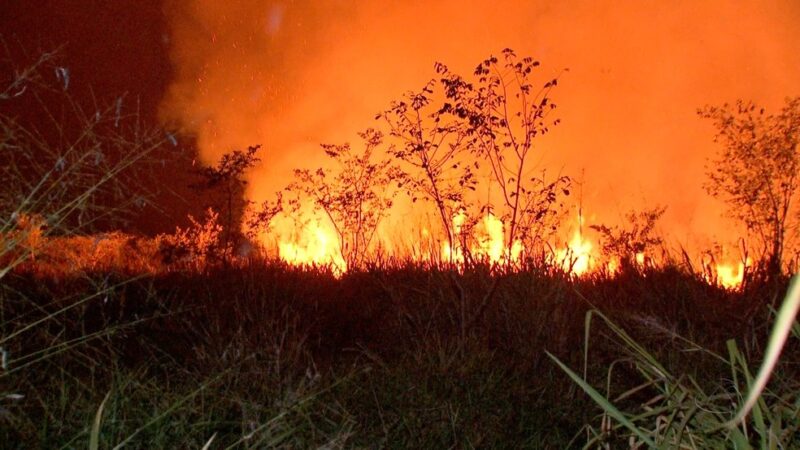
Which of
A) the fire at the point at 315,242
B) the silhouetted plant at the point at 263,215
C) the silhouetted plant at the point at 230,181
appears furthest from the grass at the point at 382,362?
the silhouetted plant at the point at 263,215

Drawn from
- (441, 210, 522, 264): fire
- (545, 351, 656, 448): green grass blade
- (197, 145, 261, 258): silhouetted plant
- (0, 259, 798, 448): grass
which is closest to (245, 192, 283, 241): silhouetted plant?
(197, 145, 261, 258): silhouetted plant

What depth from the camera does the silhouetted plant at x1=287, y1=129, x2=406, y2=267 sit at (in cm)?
1254

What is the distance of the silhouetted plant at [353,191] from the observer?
12.5m

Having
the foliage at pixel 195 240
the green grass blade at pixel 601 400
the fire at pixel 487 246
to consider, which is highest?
the foliage at pixel 195 240

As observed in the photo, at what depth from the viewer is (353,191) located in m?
12.8

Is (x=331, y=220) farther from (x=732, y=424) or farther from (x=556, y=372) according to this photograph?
(x=732, y=424)

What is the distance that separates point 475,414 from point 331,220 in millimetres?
9545

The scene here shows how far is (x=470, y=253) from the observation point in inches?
250

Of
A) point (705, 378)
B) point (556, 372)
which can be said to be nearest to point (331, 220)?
point (556, 372)

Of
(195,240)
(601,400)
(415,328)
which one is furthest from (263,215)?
(601,400)

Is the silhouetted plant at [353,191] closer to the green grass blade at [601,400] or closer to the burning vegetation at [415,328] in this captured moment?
the burning vegetation at [415,328]

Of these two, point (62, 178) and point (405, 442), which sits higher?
point (62, 178)

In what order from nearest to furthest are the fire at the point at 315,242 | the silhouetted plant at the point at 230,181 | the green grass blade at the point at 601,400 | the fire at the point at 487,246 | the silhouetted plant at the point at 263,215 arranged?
the green grass blade at the point at 601,400
the fire at the point at 487,246
the silhouetted plant at the point at 230,181
the fire at the point at 315,242
the silhouetted plant at the point at 263,215

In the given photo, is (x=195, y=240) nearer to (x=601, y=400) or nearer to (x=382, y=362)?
(x=382, y=362)
